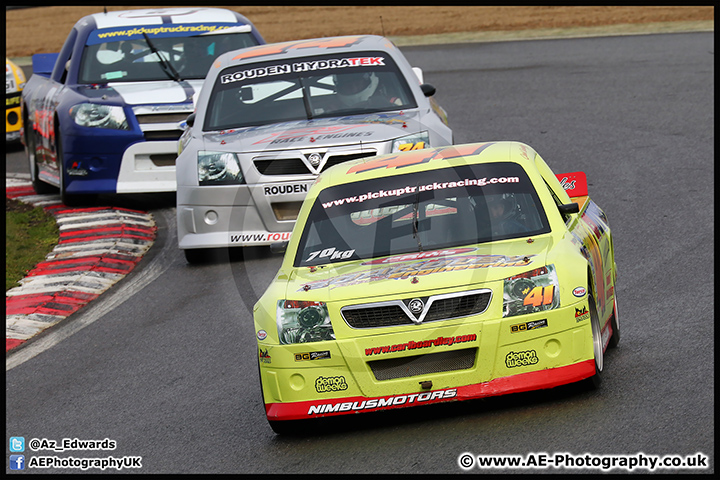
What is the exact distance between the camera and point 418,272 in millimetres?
5965

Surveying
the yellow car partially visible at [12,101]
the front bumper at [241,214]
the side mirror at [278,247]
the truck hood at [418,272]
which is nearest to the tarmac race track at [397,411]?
the front bumper at [241,214]

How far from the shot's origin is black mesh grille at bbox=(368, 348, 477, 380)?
576 cm

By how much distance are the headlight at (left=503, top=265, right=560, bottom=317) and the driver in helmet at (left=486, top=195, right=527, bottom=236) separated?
0.69 m

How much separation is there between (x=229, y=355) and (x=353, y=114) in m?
3.85

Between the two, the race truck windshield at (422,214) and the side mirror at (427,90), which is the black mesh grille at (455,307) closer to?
the race truck windshield at (422,214)

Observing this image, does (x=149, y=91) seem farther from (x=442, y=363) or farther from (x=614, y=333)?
(x=442, y=363)

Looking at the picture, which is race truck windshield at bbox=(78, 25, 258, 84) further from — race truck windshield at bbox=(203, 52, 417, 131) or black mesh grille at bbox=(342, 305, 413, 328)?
black mesh grille at bbox=(342, 305, 413, 328)

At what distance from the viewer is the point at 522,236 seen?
21.2 ft

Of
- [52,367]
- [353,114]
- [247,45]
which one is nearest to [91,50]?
[247,45]

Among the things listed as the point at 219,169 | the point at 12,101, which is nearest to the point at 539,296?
the point at 219,169

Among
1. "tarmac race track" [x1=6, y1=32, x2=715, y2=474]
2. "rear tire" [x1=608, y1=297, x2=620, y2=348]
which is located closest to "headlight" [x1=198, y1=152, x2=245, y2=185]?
"tarmac race track" [x1=6, y1=32, x2=715, y2=474]

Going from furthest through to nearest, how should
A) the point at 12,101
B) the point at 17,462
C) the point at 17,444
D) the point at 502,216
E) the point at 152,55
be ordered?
the point at 12,101, the point at 152,55, the point at 502,216, the point at 17,444, the point at 17,462

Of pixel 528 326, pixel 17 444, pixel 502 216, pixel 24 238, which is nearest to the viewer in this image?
pixel 528 326

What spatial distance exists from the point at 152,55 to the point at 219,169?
3.86m
